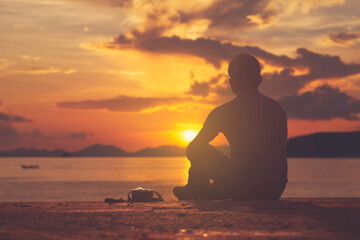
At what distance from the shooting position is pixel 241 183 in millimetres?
15281

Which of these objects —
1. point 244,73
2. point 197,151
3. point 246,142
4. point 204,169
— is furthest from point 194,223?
point 244,73

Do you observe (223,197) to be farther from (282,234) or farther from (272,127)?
(282,234)

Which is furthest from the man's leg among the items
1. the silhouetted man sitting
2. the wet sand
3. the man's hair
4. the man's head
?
the wet sand

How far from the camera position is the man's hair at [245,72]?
50.6 feet

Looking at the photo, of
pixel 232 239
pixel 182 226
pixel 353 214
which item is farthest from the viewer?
pixel 353 214

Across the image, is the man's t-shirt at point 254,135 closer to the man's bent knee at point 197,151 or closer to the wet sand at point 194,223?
the man's bent knee at point 197,151

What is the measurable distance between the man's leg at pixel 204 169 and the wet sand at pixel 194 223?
2391mm

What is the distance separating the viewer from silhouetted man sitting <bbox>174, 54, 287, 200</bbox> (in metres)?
15.2

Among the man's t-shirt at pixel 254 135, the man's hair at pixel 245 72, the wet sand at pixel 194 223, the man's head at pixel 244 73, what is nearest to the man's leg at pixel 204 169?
the man's t-shirt at pixel 254 135

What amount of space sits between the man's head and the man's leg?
5.75ft

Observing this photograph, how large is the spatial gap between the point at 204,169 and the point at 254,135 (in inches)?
67.9

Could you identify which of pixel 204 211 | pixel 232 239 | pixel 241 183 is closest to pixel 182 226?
pixel 232 239

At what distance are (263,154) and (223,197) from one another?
1642 millimetres

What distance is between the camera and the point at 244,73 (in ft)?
50.6
